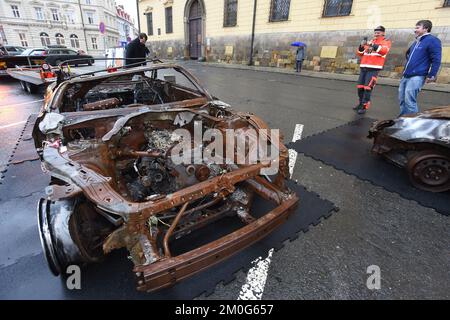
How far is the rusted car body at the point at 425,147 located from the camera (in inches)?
121

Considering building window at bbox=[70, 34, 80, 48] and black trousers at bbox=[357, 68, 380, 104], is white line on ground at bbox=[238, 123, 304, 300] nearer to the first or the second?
black trousers at bbox=[357, 68, 380, 104]

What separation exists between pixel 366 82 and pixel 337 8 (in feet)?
32.0

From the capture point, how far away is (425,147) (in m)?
3.24

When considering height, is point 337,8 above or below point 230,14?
below

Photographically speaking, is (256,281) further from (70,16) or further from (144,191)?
(70,16)

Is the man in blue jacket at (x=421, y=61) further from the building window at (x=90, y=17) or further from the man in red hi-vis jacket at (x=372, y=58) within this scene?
the building window at (x=90, y=17)

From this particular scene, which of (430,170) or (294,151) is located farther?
(294,151)

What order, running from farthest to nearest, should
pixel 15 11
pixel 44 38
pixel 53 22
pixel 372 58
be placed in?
pixel 44 38, pixel 53 22, pixel 15 11, pixel 372 58

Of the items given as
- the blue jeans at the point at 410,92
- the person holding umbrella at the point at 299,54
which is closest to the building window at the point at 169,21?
the person holding umbrella at the point at 299,54

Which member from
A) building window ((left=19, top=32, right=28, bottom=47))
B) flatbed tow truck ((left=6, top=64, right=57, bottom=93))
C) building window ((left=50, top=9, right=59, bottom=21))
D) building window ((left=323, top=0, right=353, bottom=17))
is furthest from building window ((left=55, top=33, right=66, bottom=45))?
building window ((left=323, top=0, right=353, bottom=17))

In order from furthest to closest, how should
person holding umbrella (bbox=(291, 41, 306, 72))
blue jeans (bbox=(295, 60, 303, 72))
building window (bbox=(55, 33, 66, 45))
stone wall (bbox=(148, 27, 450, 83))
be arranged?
building window (bbox=(55, 33, 66, 45)), blue jeans (bbox=(295, 60, 303, 72)), person holding umbrella (bbox=(291, 41, 306, 72)), stone wall (bbox=(148, 27, 450, 83))

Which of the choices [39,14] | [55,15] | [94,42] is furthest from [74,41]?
[39,14]

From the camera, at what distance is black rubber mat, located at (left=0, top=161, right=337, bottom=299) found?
195cm

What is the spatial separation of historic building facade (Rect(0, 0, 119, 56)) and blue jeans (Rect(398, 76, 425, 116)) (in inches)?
1619
